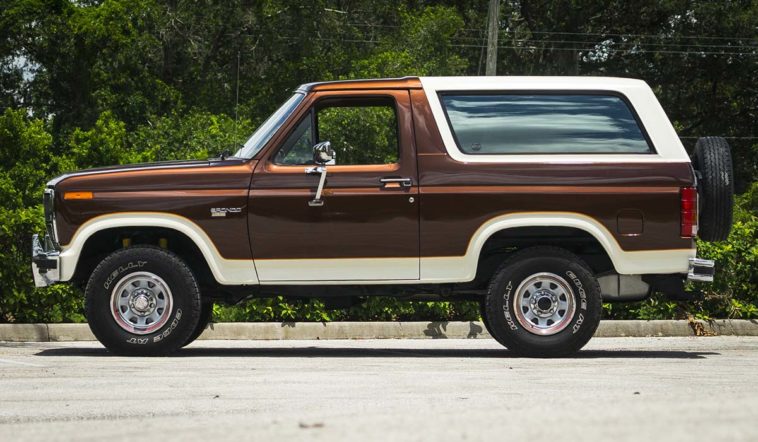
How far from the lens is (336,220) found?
33.4ft

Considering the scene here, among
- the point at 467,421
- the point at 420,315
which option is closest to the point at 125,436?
the point at 467,421

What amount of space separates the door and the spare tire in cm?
226

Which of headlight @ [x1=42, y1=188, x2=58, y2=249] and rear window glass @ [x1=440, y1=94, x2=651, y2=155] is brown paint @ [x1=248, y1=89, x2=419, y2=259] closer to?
rear window glass @ [x1=440, y1=94, x2=651, y2=155]

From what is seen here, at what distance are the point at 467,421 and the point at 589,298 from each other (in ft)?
13.8

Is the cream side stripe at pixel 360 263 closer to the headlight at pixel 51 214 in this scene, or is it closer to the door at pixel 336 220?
the door at pixel 336 220

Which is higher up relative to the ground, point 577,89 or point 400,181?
point 577,89

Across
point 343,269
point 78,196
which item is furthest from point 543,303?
point 78,196

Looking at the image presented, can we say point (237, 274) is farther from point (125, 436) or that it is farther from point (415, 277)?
point (125, 436)

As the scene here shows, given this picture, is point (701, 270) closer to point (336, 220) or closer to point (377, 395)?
point (336, 220)

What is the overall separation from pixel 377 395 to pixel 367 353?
12.2ft

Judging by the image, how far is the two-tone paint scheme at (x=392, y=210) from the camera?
1014cm

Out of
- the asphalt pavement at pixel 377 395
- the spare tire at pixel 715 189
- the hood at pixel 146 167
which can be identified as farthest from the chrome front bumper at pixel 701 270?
the hood at pixel 146 167

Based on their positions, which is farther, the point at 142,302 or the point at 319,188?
the point at 142,302

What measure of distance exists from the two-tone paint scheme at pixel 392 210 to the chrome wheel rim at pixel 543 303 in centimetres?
38
